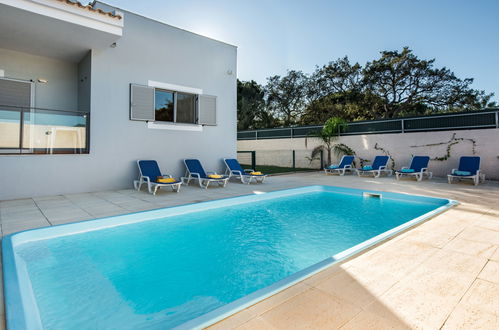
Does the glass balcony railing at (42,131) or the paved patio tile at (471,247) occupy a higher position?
the glass balcony railing at (42,131)

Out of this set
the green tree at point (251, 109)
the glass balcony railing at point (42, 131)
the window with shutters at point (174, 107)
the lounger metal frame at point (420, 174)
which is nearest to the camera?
the glass balcony railing at point (42, 131)

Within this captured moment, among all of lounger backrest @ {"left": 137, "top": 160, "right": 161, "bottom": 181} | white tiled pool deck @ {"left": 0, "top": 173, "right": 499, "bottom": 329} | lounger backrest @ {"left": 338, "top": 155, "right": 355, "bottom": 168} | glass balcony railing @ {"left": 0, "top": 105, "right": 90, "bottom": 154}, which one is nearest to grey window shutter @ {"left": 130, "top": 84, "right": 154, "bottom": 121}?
glass balcony railing @ {"left": 0, "top": 105, "right": 90, "bottom": 154}

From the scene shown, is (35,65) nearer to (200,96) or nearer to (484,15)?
(200,96)

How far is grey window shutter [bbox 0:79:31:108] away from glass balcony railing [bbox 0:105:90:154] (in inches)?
49.0

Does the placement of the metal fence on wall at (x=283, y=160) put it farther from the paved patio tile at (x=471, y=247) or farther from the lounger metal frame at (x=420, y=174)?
the paved patio tile at (x=471, y=247)

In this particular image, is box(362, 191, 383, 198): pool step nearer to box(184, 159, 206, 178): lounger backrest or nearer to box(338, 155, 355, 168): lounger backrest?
box(184, 159, 206, 178): lounger backrest

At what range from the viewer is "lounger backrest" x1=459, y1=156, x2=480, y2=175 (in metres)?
9.61

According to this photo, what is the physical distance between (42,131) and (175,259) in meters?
5.59

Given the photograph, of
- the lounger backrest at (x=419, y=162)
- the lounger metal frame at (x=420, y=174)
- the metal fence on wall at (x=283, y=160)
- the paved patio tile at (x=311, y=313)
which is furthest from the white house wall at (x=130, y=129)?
the lounger backrest at (x=419, y=162)

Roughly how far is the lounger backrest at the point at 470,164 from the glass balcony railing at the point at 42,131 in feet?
40.5

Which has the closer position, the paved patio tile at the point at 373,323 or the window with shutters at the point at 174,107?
the paved patio tile at the point at 373,323

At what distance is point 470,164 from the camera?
977 cm

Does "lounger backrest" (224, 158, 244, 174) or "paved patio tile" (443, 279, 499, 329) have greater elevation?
"lounger backrest" (224, 158, 244, 174)

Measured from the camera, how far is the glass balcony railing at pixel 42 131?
6.35 metres
